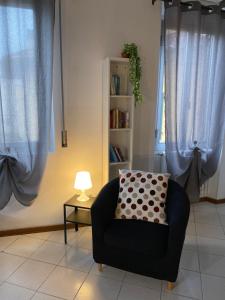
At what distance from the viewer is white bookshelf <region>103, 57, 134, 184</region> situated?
8.10 ft

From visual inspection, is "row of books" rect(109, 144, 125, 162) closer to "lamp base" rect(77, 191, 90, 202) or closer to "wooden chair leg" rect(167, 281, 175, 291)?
"lamp base" rect(77, 191, 90, 202)

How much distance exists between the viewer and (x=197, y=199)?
10.4ft

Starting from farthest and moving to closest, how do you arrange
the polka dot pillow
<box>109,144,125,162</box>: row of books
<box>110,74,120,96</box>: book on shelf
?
<box>109,144,125,162</box>: row of books
<box>110,74,120,96</box>: book on shelf
the polka dot pillow

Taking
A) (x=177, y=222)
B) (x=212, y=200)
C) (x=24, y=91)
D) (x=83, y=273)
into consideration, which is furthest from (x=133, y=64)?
(x=212, y=200)

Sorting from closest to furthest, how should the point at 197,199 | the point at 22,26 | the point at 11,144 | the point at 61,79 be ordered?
the point at 22,26
the point at 11,144
the point at 61,79
the point at 197,199

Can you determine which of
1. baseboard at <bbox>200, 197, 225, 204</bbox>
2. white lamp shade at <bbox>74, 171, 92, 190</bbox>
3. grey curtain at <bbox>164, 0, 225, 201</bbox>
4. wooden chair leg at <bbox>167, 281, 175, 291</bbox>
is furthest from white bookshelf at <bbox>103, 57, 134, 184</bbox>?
baseboard at <bbox>200, 197, 225, 204</bbox>

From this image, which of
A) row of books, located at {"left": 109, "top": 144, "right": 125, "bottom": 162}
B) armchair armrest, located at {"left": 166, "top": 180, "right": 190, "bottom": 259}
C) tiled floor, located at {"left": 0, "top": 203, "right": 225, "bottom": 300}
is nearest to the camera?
armchair armrest, located at {"left": 166, "top": 180, "right": 190, "bottom": 259}

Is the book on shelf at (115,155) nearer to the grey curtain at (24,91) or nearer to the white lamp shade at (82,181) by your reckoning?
the white lamp shade at (82,181)

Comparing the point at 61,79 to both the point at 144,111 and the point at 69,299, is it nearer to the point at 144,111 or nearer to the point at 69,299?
the point at 144,111

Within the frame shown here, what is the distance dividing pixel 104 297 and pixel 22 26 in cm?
236

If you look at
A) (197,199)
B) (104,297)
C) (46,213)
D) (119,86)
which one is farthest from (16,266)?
(197,199)

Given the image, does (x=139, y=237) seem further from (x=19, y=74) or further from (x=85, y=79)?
(x=19, y=74)

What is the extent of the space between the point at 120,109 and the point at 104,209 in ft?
3.95

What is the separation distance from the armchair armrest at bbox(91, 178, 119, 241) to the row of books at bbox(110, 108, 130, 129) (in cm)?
68
